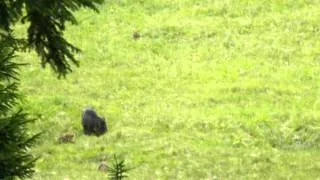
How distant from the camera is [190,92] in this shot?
20047 millimetres

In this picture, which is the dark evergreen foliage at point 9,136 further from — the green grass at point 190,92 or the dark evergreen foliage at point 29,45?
the green grass at point 190,92

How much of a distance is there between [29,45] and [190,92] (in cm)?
1536

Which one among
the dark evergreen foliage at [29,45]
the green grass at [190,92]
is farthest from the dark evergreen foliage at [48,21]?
the green grass at [190,92]

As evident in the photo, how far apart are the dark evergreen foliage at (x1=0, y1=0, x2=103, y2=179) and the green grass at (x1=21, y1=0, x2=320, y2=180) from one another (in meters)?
8.27

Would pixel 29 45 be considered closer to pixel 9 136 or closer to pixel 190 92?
pixel 9 136

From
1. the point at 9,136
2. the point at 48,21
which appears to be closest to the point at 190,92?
the point at 9,136

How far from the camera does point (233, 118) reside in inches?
693

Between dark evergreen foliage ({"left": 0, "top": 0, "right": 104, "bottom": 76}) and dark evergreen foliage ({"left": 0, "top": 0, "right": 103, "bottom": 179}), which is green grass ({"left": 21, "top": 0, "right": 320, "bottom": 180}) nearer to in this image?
dark evergreen foliage ({"left": 0, "top": 0, "right": 103, "bottom": 179})

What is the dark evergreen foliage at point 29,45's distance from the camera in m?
3.98

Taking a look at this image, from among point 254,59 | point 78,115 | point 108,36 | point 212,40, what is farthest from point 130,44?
point 78,115

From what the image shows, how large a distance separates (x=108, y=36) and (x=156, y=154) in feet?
33.8

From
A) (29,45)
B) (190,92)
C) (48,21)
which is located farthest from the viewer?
(190,92)

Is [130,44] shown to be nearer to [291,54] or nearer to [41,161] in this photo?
[291,54]

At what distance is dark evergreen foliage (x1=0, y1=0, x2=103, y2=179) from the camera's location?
3984 mm
